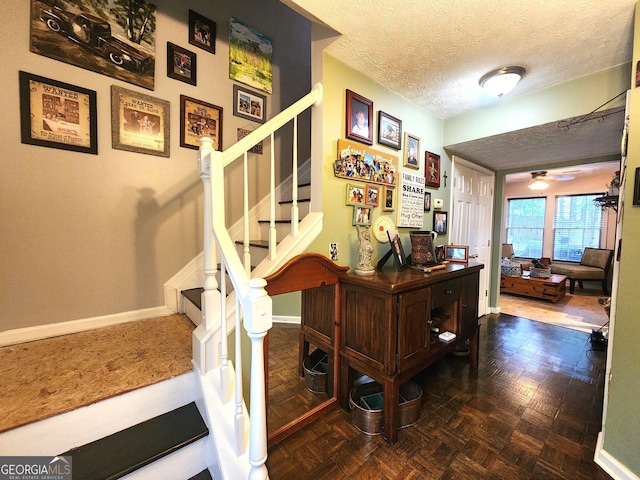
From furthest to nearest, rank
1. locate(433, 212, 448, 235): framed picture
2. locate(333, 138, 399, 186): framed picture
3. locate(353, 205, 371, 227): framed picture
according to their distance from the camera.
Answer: locate(433, 212, 448, 235): framed picture → locate(353, 205, 371, 227): framed picture → locate(333, 138, 399, 186): framed picture

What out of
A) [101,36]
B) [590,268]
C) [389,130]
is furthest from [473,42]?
[590,268]

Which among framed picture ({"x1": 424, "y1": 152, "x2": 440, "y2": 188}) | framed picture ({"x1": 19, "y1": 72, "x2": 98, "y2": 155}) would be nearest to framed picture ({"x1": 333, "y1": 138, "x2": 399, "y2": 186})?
framed picture ({"x1": 424, "y1": 152, "x2": 440, "y2": 188})

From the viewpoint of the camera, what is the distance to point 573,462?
1.35 meters

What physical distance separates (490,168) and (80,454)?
14.7ft

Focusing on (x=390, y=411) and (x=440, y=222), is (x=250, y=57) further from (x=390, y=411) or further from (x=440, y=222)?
(x=390, y=411)

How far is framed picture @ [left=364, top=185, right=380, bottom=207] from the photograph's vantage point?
188 cm

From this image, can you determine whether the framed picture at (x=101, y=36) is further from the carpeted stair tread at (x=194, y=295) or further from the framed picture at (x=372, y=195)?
the framed picture at (x=372, y=195)

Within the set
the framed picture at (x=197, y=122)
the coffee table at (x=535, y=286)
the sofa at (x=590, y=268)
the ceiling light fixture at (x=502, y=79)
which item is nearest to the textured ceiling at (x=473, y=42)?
the ceiling light fixture at (x=502, y=79)

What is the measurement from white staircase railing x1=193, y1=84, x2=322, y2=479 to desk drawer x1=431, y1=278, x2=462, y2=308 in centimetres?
94

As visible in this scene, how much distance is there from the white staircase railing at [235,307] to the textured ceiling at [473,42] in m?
0.40

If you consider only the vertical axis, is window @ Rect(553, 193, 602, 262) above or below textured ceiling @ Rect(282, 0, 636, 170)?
below

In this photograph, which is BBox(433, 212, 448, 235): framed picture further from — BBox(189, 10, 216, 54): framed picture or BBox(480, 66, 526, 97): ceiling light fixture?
BBox(189, 10, 216, 54): framed picture

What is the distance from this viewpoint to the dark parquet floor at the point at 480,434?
51.4 inches

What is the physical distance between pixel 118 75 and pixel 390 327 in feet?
7.63
